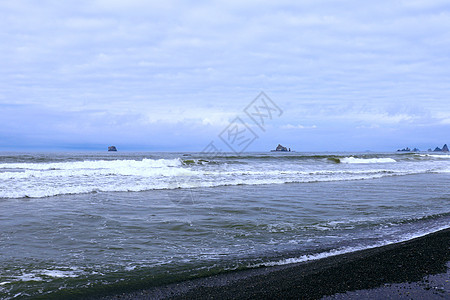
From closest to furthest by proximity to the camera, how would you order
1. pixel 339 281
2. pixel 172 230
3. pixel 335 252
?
pixel 339 281 → pixel 335 252 → pixel 172 230

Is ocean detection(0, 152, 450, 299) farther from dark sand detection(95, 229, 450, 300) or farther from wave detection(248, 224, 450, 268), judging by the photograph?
dark sand detection(95, 229, 450, 300)

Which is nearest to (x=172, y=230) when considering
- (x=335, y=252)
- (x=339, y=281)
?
(x=335, y=252)

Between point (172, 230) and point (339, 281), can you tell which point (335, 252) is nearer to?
point (339, 281)

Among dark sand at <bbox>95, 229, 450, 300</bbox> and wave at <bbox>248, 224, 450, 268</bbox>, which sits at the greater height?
dark sand at <bbox>95, 229, 450, 300</bbox>

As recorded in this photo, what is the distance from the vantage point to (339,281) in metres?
4.16

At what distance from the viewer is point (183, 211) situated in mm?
9734

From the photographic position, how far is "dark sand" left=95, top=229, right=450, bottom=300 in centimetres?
381

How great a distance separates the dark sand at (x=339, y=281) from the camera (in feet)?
12.5

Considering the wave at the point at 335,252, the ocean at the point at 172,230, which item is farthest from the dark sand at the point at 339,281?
the ocean at the point at 172,230

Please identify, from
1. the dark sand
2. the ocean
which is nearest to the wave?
the ocean

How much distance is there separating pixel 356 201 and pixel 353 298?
8543mm

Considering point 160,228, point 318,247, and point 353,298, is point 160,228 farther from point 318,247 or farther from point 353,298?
point 353,298

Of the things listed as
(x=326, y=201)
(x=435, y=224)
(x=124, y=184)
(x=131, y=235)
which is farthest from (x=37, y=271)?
(x=124, y=184)

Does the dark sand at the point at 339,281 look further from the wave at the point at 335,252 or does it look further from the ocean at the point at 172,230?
the ocean at the point at 172,230
